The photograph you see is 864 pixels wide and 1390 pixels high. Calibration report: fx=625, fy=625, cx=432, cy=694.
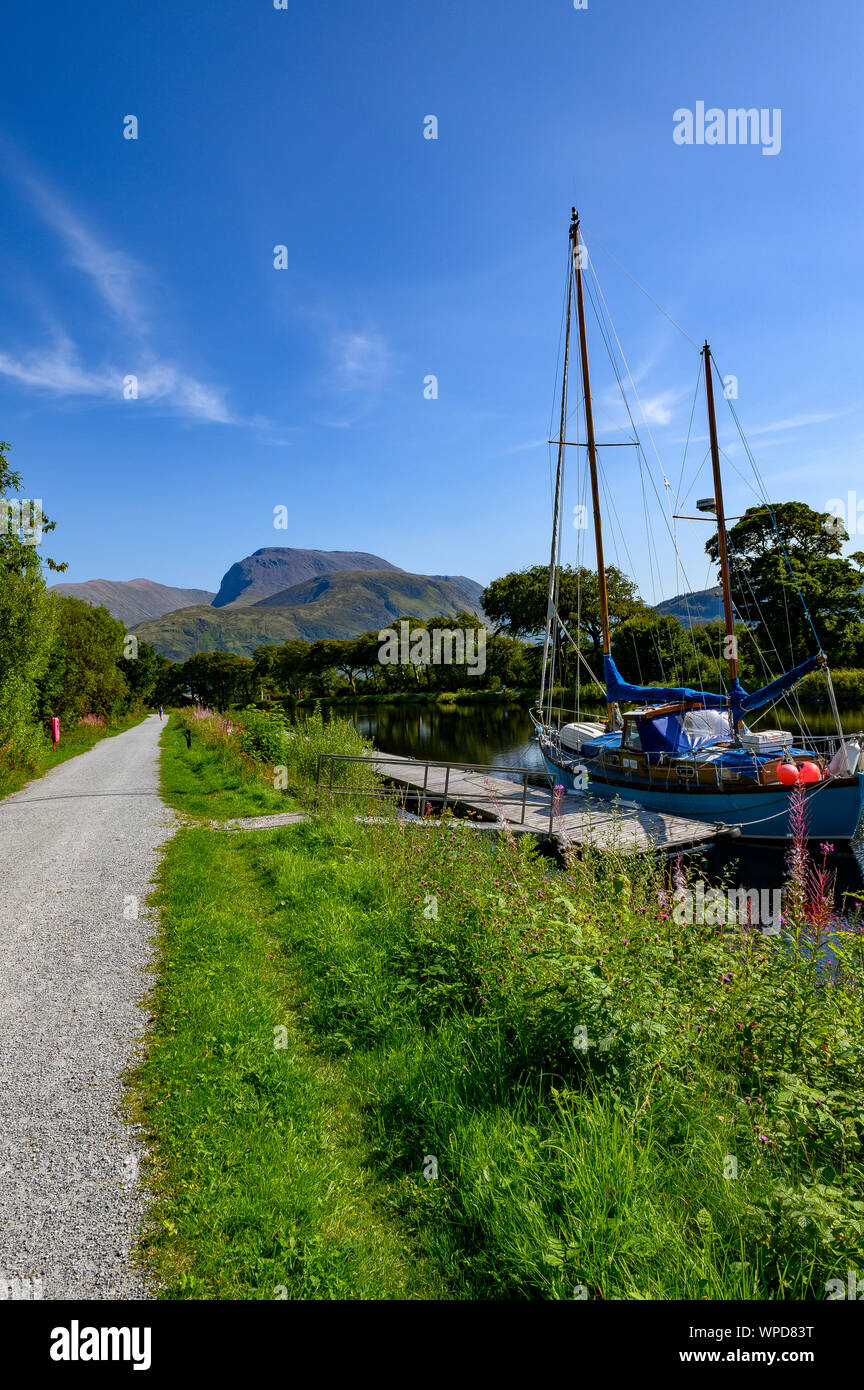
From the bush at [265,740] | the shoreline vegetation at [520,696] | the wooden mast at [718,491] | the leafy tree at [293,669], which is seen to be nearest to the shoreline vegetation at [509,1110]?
the bush at [265,740]

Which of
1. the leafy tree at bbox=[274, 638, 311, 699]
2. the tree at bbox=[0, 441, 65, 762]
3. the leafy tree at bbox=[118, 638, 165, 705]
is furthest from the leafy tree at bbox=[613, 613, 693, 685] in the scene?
the leafy tree at bbox=[118, 638, 165, 705]

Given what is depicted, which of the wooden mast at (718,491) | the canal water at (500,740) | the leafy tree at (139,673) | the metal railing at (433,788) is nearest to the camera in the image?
the metal railing at (433,788)

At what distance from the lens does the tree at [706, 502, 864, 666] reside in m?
45.6

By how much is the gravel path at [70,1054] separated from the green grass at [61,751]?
21.7 ft

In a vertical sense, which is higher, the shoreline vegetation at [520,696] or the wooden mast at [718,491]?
the wooden mast at [718,491]

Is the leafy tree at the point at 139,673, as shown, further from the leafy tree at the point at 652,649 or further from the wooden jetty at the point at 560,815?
the wooden jetty at the point at 560,815

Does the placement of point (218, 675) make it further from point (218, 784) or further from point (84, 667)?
point (218, 784)

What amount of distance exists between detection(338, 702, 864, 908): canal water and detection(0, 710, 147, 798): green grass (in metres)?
10.4

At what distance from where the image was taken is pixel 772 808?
51.8ft

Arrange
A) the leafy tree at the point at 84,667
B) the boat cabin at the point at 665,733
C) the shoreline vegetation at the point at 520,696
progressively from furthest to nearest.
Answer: the shoreline vegetation at the point at 520,696, the leafy tree at the point at 84,667, the boat cabin at the point at 665,733

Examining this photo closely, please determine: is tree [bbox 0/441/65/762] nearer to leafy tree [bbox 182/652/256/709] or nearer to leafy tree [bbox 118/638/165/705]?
leafy tree [bbox 118/638/165/705]

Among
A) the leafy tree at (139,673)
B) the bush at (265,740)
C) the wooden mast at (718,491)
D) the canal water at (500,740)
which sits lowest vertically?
the canal water at (500,740)

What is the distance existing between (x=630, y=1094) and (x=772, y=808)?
14163 mm

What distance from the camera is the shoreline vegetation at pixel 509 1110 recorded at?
111 inches
